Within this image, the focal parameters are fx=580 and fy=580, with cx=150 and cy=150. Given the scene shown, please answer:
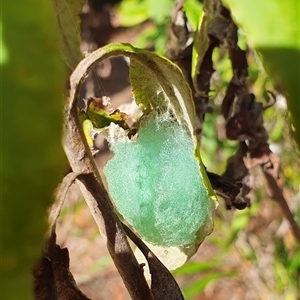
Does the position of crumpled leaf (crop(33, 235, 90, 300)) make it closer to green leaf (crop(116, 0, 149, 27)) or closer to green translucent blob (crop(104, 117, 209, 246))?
green translucent blob (crop(104, 117, 209, 246))

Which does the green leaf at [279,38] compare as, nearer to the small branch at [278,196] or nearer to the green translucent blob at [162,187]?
the green translucent blob at [162,187]

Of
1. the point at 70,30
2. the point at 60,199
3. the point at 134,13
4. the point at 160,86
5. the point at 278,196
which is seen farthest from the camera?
the point at 134,13

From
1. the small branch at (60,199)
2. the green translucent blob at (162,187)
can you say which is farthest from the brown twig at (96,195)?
the green translucent blob at (162,187)

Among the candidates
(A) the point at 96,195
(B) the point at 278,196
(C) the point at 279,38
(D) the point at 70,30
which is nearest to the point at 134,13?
(B) the point at 278,196

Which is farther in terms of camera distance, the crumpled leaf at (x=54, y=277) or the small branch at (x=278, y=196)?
the small branch at (x=278, y=196)

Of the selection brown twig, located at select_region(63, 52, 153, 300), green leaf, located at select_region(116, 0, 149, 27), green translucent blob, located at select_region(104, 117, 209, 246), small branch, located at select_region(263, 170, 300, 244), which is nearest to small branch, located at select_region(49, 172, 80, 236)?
brown twig, located at select_region(63, 52, 153, 300)

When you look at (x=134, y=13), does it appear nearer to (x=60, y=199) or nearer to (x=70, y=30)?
(x=70, y=30)
